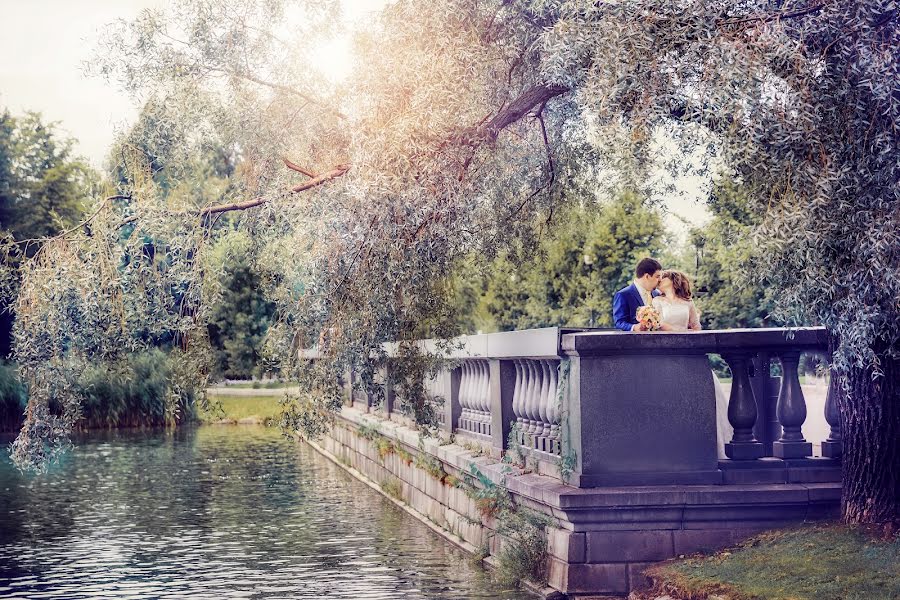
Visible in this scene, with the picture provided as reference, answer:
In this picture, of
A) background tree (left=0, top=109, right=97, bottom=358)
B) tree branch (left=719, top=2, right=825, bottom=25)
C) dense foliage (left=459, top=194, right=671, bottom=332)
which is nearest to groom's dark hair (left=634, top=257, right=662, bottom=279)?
tree branch (left=719, top=2, right=825, bottom=25)

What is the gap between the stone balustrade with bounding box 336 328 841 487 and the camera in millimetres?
8672

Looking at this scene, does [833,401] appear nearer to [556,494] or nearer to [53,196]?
[556,494]

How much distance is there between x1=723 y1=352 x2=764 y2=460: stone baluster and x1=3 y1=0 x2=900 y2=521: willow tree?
62 centimetres

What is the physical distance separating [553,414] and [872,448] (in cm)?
224

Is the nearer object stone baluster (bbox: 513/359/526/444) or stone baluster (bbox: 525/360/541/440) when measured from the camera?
stone baluster (bbox: 525/360/541/440)

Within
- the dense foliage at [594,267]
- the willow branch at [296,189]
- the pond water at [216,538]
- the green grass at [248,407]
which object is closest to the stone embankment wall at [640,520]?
the pond water at [216,538]

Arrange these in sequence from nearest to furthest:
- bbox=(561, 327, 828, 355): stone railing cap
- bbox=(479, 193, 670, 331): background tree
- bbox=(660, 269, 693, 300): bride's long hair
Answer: bbox=(561, 327, 828, 355): stone railing cap → bbox=(660, 269, 693, 300): bride's long hair → bbox=(479, 193, 670, 331): background tree

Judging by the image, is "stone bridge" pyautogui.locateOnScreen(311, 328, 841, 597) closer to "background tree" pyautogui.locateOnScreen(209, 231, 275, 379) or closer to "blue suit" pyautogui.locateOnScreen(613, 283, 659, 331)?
"blue suit" pyautogui.locateOnScreen(613, 283, 659, 331)

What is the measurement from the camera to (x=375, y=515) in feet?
48.2

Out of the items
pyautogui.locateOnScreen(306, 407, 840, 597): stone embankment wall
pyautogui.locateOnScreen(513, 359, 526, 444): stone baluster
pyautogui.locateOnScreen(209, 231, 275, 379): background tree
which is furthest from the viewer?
pyautogui.locateOnScreen(209, 231, 275, 379): background tree

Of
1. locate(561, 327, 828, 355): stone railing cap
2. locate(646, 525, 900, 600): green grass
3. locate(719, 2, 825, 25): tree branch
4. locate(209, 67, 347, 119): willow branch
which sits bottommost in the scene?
locate(646, 525, 900, 600): green grass

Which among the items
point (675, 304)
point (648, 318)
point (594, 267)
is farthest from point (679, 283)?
point (594, 267)

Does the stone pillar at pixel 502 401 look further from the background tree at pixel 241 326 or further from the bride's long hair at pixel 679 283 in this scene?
the background tree at pixel 241 326

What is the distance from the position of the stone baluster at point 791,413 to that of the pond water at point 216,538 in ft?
6.99
